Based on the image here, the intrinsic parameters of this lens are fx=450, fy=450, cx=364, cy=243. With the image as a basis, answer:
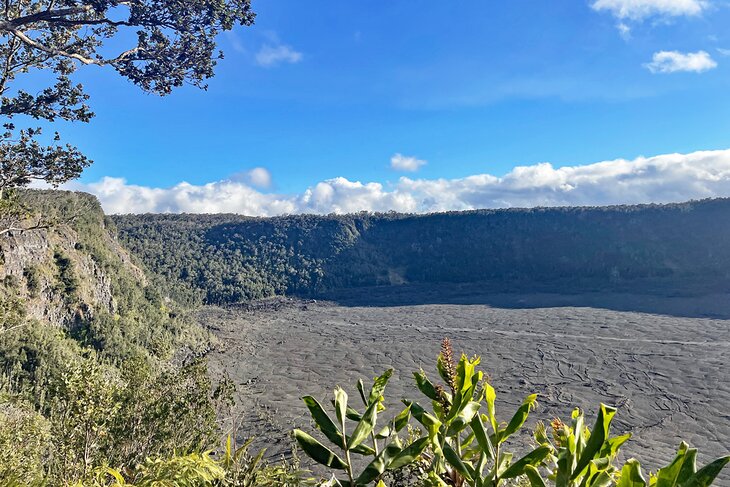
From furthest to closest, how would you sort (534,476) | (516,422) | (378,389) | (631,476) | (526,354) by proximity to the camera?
(526,354)
(378,389)
(516,422)
(534,476)
(631,476)

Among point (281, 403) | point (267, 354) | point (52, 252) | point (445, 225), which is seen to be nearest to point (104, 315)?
point (52, 252)

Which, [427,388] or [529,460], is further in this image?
[427,388]

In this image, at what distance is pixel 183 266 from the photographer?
197 feet

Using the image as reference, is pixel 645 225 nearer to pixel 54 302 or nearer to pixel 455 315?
pixel 455 315

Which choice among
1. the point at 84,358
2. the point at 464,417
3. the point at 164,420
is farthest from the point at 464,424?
the point at 84,358

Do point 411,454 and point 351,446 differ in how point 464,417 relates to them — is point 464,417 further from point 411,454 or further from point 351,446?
point 351,446

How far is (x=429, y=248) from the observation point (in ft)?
242

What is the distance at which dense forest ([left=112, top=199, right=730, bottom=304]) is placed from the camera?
190 feet

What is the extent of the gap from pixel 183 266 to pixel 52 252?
3126 centimetres

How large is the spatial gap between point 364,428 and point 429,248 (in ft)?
240

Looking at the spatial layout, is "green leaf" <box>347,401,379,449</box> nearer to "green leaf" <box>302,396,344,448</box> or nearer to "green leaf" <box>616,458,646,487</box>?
"green leaf" <box>302,396,344,448</box>

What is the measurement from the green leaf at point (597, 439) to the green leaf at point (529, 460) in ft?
0.46

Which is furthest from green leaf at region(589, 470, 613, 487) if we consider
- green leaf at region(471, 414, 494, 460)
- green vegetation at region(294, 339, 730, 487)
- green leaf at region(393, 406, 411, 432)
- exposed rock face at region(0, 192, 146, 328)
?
exposed rock face at region(0, 192, 146, 328)

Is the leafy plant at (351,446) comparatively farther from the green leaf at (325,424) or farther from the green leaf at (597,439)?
the green leaf at (597,439)
